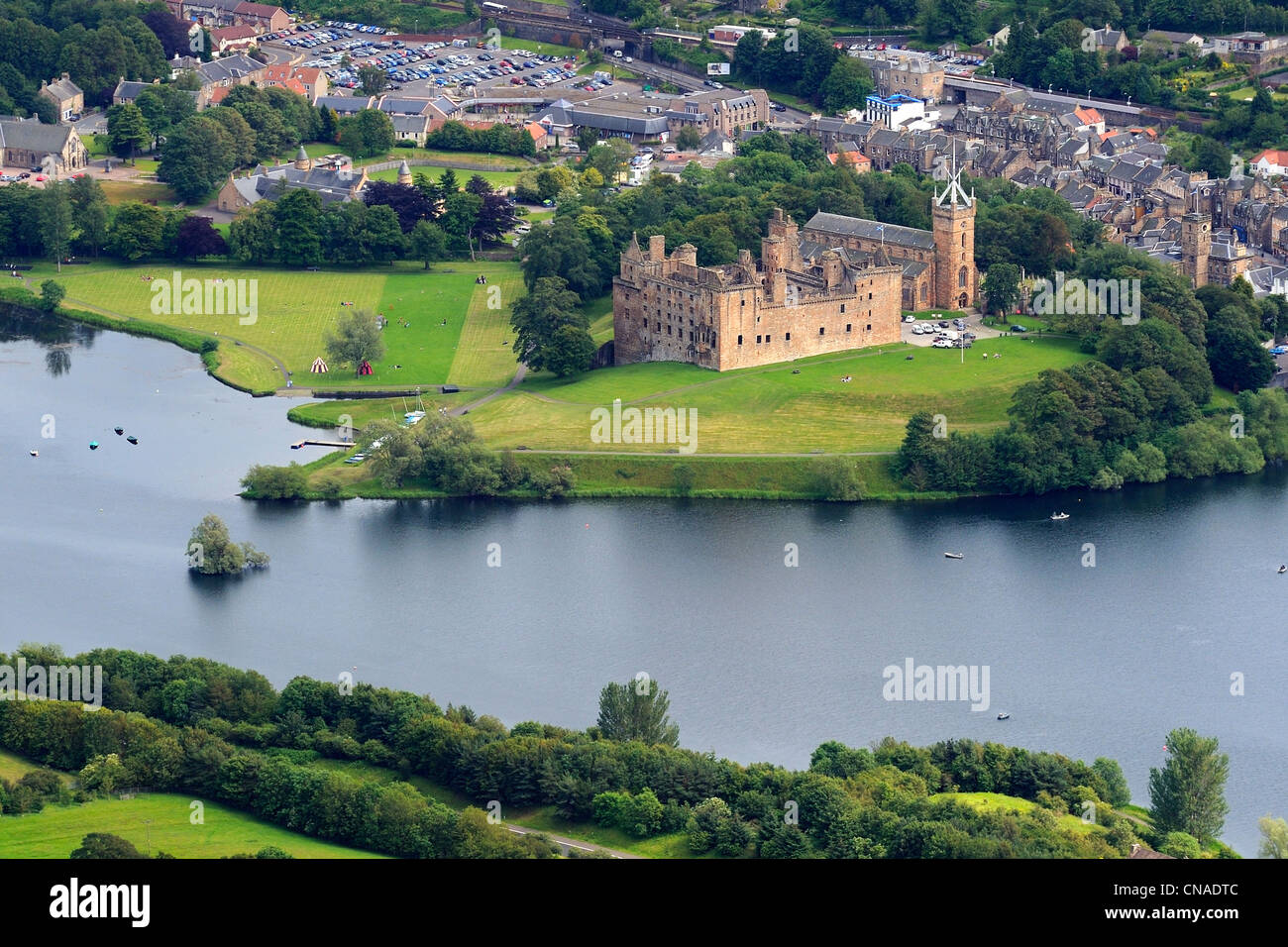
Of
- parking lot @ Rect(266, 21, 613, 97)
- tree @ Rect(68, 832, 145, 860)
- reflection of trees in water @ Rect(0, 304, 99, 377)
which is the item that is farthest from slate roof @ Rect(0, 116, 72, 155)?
tree @ Rect(68, 832, 145, 860)

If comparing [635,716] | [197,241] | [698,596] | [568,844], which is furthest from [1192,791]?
[197,241]

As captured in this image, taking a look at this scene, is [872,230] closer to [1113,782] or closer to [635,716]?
[635,716]

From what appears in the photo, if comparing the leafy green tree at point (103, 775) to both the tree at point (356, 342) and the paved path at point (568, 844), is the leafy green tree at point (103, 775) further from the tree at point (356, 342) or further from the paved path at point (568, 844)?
the tree at point (356, 342)

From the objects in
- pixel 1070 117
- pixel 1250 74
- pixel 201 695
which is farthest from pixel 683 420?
pixel 1250 74

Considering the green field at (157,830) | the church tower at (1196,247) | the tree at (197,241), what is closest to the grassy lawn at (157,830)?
the green field at (157,830)

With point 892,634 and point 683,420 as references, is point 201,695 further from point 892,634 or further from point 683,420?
point 683,420

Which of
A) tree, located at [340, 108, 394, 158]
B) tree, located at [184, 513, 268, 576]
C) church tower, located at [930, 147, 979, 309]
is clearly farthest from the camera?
tree, located at [340, 108, 394, 158]

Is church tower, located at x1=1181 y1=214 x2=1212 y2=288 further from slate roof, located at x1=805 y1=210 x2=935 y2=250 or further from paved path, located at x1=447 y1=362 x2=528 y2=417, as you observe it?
paved path, located at x1=447 y1=362 x2=528 y2=417
